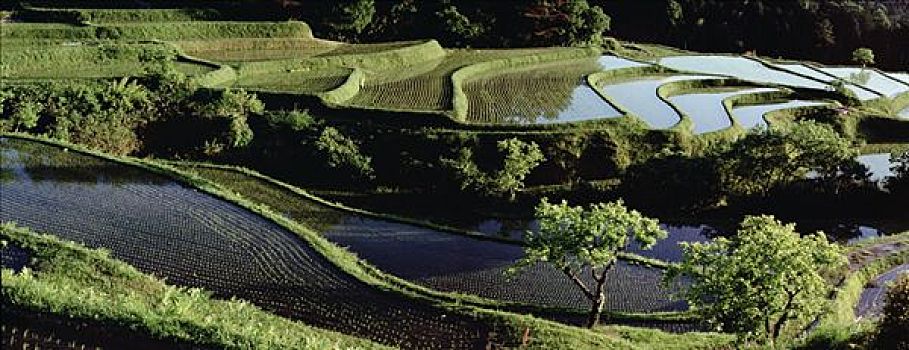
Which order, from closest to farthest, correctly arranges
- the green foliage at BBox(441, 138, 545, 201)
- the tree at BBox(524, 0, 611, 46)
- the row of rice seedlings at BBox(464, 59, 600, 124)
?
the green foliage at BBox(441, 138, 545, 201) → the row of rice seedlings at BBox(464, 59, 600, 124) → the tree at BBox(524, 0, 611, 46)

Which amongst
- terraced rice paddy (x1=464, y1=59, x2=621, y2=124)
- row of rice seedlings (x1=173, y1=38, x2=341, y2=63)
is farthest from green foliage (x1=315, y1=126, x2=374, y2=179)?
row of rice seedlings (x1=173, y1=38, x2=341, y2=63)

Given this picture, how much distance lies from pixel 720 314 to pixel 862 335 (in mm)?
2368

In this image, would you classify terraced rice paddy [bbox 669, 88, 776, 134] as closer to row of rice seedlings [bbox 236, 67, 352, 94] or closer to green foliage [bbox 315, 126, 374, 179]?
green foliage [bbox 315, 126, 374, 179]

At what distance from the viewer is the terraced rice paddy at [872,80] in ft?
134

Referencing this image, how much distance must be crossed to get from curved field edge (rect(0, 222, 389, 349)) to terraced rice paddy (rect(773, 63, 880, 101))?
33.1m

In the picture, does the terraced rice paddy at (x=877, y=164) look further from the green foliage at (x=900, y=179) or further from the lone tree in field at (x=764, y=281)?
the lone tree in field at (x=764, y=281)

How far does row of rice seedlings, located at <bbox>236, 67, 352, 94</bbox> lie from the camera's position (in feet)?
104

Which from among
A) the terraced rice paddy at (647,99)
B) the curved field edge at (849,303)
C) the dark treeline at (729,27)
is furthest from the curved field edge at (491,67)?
the curved field edge at (849,303)

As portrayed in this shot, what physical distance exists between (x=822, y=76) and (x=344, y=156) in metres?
29.5

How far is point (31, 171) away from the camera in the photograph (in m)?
21.6

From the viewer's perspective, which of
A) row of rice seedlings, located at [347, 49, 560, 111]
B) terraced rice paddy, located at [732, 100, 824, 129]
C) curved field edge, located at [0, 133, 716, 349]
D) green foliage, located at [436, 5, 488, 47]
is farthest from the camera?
green foliage, located at [436, 5, 488, 47]

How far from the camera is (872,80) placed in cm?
4434

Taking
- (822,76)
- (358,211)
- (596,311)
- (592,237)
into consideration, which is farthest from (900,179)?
(822,76)

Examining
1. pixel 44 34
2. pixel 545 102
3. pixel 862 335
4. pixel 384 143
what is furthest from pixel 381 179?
pixel 44 34
